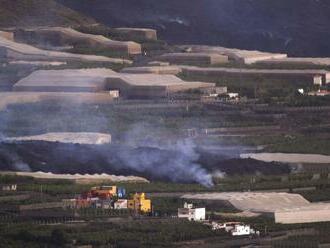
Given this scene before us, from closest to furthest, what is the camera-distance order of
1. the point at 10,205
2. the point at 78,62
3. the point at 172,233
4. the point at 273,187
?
the point at 172,233 → the point at 10,205 → the point at 273,187 → the point at 78,62

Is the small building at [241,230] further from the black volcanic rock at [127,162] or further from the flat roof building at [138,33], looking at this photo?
the flat roof building at [138,33]

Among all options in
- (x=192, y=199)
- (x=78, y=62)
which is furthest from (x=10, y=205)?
(x=78, y=62)

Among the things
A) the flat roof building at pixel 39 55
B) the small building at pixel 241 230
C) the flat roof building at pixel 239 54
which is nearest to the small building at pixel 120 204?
the small building at pixel 241 230

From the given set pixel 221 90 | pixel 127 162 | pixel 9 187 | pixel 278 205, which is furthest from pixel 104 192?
pixel 221 90

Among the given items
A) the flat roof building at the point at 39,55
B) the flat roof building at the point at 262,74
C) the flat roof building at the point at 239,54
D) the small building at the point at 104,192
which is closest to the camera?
the small building at the point at 104,192

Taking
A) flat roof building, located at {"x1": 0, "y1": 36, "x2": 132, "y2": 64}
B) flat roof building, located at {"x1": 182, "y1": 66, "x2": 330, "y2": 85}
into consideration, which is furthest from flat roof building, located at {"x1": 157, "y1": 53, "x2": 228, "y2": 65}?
flat roof building, located at {"x1": 182, "y1": 66, "x2": 330, "y2": 85}

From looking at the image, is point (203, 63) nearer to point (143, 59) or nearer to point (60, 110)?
point (143, 59)
